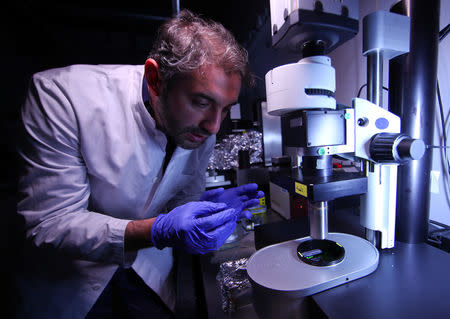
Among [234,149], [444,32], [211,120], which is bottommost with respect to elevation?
[234,149]

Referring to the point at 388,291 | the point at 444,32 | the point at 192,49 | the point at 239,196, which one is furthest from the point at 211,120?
the point at 444,32

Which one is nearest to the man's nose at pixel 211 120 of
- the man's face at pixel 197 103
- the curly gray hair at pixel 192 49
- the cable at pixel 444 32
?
the man's face at pixel 197 103

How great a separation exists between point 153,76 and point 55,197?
0.47m

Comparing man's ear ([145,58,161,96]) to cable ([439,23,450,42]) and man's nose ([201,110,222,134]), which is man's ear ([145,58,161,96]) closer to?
man's nose ([201,110,222,134])

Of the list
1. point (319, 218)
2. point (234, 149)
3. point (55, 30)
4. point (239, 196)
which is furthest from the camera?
point (55, 30)

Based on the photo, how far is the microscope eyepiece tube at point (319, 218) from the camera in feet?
1.69

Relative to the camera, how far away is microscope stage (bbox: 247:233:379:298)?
0.41 metres

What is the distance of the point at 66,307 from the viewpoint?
2.25ft

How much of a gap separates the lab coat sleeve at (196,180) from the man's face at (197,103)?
9.4 inches

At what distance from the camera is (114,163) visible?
0.68 metres

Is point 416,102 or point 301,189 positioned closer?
point 301,189

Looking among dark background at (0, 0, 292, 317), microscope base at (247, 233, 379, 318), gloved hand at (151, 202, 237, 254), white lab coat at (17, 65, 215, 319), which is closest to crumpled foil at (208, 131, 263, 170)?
dark background at (0, 0, 292, 317)

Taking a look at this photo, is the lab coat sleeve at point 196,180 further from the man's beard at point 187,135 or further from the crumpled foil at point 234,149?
the crumpled foil at point 234,149

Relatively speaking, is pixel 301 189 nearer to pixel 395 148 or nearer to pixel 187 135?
pixel 395 148
